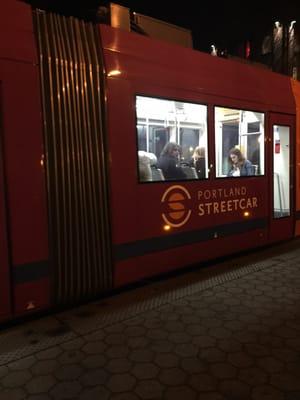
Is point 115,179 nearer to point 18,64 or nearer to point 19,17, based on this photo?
point 18,64

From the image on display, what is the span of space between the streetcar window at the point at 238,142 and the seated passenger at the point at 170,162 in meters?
0.74

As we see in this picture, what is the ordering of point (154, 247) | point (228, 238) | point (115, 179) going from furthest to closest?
point (228, 238), point (154, 247), point (115, 179)

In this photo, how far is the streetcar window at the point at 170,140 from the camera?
443 centimetres

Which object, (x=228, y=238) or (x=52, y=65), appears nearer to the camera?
(x=52, y=65)

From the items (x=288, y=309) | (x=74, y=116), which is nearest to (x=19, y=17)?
(x=74, y=116)

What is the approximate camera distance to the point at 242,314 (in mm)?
3830

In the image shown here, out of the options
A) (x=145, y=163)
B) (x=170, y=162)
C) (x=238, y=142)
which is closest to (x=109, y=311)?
(x=145, y=163)

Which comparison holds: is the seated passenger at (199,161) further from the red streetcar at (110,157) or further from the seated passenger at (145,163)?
the seated passenger at (145,163)

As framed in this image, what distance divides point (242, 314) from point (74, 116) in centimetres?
248

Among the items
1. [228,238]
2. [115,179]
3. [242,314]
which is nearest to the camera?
[242,314]

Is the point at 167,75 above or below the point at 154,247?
above

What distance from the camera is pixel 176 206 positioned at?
4738mm

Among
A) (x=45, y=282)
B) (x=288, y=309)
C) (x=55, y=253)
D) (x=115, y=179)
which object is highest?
(x=115, y=179)

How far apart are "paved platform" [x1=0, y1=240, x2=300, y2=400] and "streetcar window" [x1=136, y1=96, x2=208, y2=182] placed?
4.50 feet
